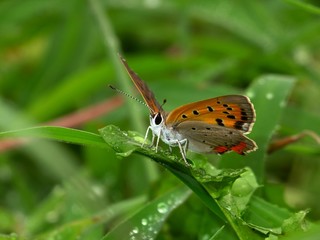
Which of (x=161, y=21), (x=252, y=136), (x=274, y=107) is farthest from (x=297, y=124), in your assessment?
(x=161, y=21)

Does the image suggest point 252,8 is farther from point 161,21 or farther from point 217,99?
point 217,99

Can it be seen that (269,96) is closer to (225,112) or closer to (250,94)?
(250,94)

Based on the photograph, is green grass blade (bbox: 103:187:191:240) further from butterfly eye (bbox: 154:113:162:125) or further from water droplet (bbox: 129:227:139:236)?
butterfly eye (bbox: 154:113:162:125)

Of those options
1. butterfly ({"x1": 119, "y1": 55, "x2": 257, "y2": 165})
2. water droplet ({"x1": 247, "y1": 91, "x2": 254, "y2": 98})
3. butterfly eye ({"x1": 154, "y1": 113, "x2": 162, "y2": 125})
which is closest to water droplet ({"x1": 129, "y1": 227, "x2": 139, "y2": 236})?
butterfly ({"x1": 119, "y1": 55, "x2": 257, "y2": 165})

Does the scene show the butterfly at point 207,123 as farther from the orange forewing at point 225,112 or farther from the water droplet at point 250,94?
the water droplet at point 250,94

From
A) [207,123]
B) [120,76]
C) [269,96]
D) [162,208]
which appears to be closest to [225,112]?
[207,123]
